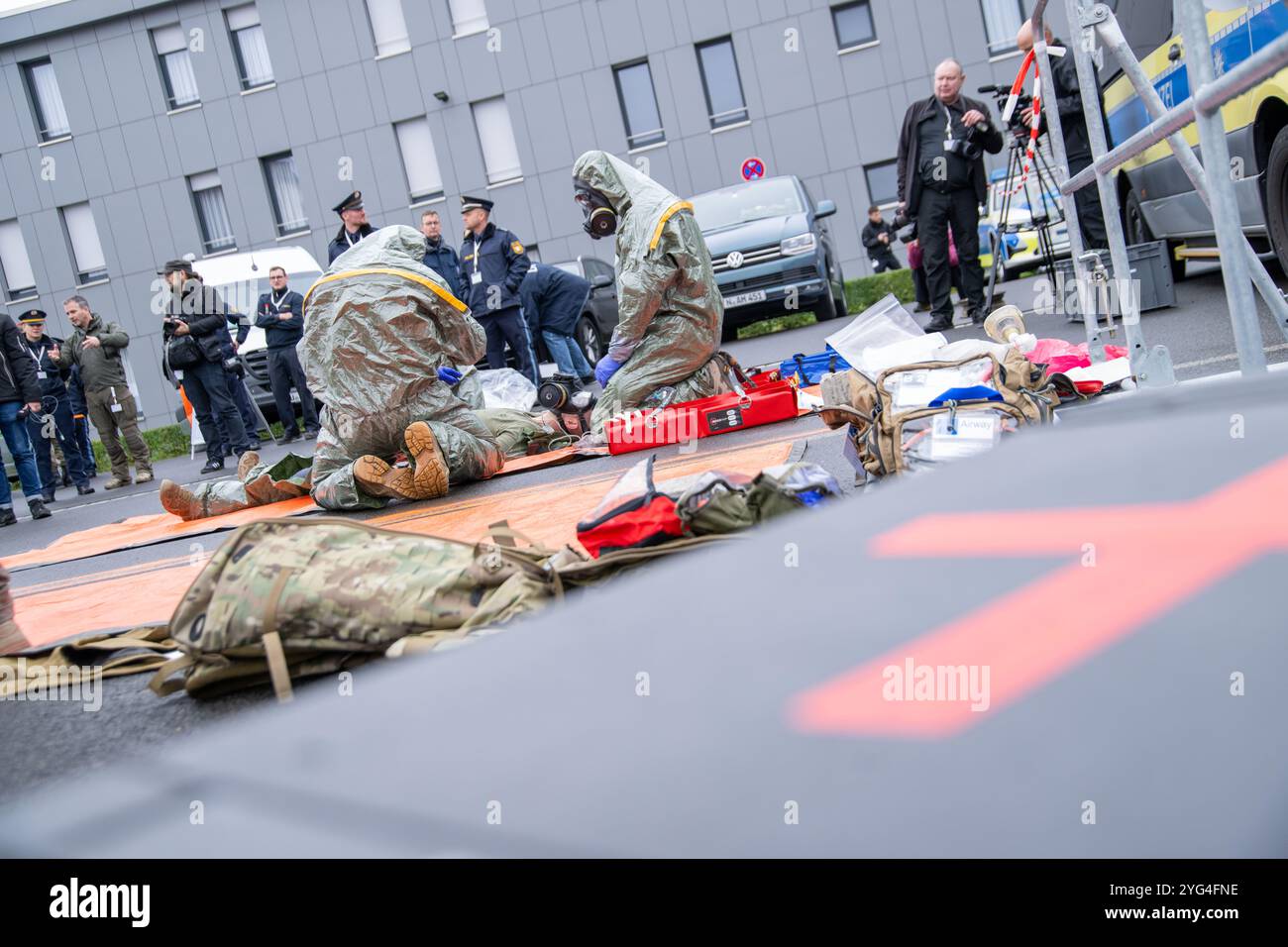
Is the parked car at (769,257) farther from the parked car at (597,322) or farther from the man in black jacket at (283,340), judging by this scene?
the man in black jacket at (283,340)

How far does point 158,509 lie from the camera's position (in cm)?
938

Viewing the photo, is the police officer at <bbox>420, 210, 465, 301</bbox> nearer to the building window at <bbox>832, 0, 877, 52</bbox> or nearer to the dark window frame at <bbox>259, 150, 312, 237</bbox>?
the building window at <bbox>832, 0, 877, 52</bbox>

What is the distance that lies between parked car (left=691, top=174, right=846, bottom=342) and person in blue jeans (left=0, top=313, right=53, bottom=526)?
23.6 ft

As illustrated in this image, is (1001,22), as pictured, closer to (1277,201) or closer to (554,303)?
(554,303)

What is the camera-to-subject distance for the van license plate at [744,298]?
13.5 metres

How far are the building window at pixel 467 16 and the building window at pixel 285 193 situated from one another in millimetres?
5315

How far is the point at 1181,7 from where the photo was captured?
3061 mm

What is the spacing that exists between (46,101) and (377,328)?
29195mm

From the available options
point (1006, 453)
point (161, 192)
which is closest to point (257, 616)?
point (1006, 453)

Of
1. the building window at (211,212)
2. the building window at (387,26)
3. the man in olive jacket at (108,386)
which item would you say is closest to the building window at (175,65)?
the building window at (211,212)

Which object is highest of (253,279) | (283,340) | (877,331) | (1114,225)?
(253,279)

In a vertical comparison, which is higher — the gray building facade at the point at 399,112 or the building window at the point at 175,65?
the building window at the point at 175,65

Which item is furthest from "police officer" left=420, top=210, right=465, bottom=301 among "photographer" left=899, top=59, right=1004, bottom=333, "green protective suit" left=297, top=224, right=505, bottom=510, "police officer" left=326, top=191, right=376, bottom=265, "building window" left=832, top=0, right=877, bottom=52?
"building window" left=832, top=0, right=877, bottom=52

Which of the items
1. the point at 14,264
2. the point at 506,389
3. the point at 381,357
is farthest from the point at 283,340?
the point at 14,264
